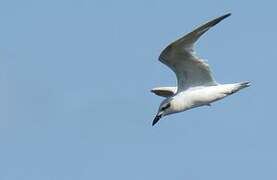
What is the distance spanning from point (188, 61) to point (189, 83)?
119cm

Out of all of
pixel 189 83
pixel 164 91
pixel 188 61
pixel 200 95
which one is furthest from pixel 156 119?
pixel 164 91

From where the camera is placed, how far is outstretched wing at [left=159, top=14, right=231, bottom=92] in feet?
105

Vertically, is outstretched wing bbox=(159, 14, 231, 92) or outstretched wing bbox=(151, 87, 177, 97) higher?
outstretched wing bbox=(159, 14, 231, 92)

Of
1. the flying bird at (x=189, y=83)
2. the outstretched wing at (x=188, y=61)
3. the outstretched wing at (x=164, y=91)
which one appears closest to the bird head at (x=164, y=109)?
the flying bird at (x=189, y=83)

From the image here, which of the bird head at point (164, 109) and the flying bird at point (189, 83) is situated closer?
the flying bird at point (189, 83)

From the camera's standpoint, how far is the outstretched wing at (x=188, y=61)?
105 feet

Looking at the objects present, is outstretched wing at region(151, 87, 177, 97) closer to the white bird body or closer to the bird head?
the bird head

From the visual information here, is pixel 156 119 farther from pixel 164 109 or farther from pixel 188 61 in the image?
pixel 188 61

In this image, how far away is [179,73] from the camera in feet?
112

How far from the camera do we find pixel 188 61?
33.3 m

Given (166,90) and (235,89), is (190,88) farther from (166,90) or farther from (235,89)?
(166,90)

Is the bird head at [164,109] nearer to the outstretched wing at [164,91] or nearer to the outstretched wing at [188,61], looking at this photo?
the outstretched wing at [188,61]

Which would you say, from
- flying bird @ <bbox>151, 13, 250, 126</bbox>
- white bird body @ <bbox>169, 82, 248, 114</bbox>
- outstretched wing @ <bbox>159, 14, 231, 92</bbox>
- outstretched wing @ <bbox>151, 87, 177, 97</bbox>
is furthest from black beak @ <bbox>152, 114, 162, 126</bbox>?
outstretched wing @ <bbox>151, 87, 177, 97</bbox>

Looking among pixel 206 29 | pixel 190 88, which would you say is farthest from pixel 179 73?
pixel 206 29
